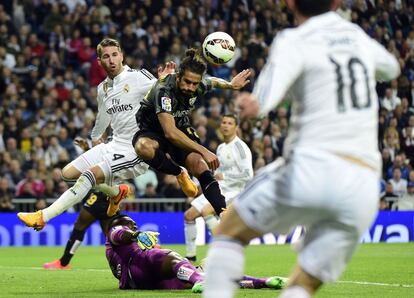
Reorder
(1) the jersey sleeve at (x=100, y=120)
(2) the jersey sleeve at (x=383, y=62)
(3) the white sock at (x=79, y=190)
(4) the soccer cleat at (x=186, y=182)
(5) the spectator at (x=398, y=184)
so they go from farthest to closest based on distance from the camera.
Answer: (5) the spectator at (x=398, y=184) < (1) the jersey sleeve at (x=100, y=120) < (3) the white sock at (x=79, y=190) < (4) the soccer cleat at (x=186, y=182) < (2) the jersey sleeve at (x=383, y=62)

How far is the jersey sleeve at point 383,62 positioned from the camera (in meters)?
5.37

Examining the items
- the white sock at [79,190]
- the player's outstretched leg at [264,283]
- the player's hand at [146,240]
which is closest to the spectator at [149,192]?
the white sock at [79,190]

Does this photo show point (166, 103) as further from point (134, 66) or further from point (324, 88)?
point (134, 66)

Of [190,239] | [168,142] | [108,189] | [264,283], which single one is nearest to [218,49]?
[168,142]

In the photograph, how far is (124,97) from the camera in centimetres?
1190

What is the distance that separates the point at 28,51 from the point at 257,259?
10832 millimetres

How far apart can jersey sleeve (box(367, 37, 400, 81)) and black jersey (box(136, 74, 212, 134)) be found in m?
4.87

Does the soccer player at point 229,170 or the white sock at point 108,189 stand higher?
the white sock at point 108,189

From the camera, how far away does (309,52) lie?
5055 millimetres

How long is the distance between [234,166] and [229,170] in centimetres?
13

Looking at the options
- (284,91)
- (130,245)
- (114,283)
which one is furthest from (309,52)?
(114,283)

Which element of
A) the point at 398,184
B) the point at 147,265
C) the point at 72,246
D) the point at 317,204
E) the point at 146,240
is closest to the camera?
the point at 317,204

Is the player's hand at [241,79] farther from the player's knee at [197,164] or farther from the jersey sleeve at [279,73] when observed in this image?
the jersey sleeve at [279,73]

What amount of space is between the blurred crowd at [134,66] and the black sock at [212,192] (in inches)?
387
